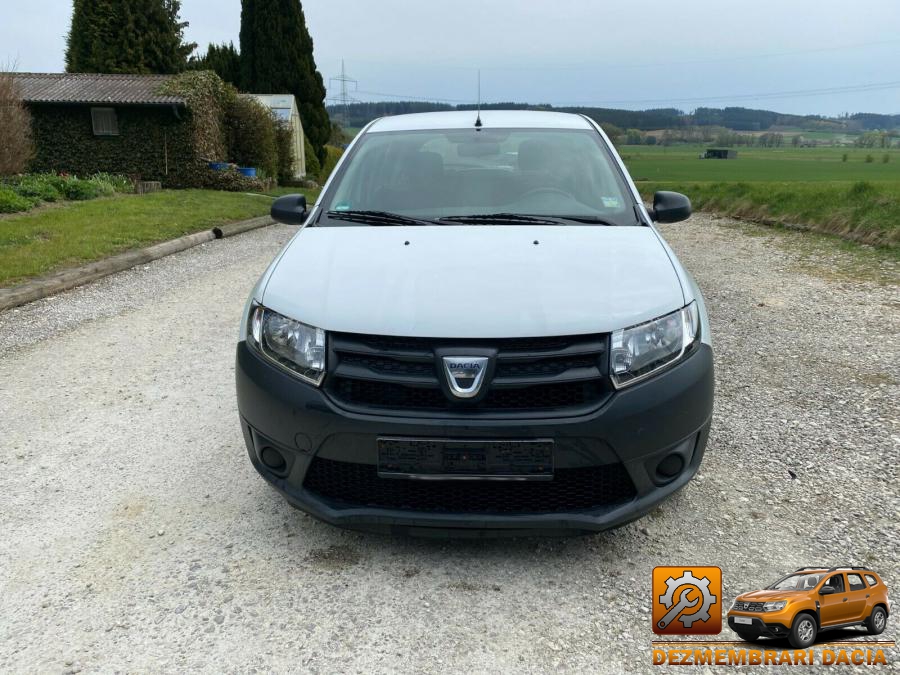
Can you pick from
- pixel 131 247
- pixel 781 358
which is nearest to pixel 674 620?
pixel 781 358

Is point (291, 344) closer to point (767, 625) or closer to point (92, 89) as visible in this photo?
point (767, 625)

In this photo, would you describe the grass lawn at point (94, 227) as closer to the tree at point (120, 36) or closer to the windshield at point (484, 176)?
the windshield at point (484, 176)

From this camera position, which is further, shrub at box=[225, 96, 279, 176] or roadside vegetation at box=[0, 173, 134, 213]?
shrub at box=[225, 96, 279, 176]

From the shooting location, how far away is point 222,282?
307 inches

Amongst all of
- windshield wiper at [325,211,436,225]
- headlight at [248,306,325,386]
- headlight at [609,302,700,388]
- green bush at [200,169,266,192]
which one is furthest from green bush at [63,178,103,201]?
headlight at [609,302,700,388]

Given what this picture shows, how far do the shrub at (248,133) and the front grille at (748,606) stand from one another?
26195mm

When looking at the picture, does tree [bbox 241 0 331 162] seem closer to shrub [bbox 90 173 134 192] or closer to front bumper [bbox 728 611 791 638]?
shrub [bbox 90 173 134 192]

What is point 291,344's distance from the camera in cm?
251

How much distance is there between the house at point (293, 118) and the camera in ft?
113

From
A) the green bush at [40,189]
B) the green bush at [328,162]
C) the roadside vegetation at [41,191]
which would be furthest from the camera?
the green bush at [328,162]

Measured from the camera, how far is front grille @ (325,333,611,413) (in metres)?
2.30

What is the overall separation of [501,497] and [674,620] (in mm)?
670

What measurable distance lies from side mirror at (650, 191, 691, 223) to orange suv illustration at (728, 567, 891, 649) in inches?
81.8

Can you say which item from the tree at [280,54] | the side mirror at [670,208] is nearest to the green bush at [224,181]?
the tree at [280,54]
